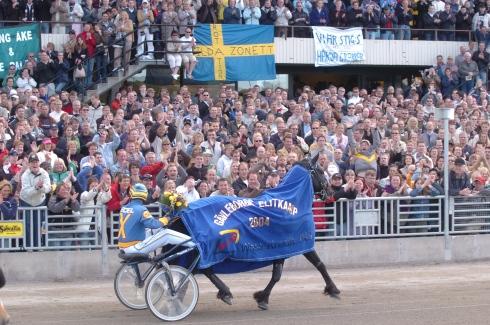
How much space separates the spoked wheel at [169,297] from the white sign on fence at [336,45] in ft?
49.8

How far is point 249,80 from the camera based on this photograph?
23859 millimetres

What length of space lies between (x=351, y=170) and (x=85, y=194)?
497cm

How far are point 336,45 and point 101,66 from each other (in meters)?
7.29

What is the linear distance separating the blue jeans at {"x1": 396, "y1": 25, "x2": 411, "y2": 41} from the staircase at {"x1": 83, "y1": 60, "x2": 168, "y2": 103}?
26.5ft

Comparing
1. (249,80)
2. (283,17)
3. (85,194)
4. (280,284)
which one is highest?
(283,17)

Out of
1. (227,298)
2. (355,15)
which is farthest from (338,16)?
(227,298)

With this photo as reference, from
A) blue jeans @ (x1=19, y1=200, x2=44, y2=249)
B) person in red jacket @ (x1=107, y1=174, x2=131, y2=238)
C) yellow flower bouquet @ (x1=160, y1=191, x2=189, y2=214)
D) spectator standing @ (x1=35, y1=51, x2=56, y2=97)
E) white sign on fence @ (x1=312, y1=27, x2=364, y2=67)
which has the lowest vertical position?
blue jeans @ (x1=19, y1=200, x2=44, y2=249)

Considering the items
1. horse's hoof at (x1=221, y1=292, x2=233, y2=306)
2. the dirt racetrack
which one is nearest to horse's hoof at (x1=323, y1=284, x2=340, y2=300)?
the dirt racetrack

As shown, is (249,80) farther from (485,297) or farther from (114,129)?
(485,297)

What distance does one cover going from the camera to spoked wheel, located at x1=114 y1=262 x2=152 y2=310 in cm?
1190

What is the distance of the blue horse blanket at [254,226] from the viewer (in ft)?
38.4

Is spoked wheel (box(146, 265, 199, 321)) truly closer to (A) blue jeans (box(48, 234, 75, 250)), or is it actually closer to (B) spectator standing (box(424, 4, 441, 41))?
(A) blue jeans (box(48, 234, 75, 250))

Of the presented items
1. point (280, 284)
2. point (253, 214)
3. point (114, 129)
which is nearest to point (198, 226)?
point (253, 214)

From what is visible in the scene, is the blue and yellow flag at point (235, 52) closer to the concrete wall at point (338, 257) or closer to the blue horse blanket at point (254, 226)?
the concrete wall at point (338, 257)
